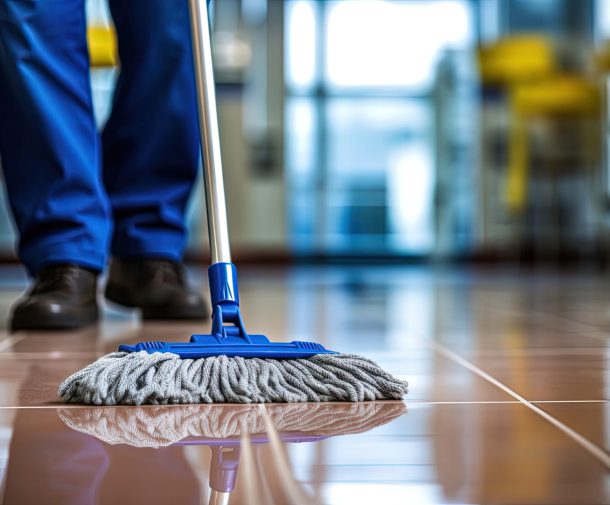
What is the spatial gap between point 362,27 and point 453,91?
3.34 feet

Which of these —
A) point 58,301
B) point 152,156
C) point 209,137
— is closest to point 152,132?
point 152,156

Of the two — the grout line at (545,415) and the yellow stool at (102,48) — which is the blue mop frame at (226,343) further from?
the yellow stool at (102,48)

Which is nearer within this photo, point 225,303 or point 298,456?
point 298,456

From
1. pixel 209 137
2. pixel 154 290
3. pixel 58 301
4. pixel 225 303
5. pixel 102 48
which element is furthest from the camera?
pixel 102 48

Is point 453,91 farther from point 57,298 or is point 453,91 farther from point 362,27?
point 57,298

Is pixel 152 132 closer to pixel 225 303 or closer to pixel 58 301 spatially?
pixel 58 301

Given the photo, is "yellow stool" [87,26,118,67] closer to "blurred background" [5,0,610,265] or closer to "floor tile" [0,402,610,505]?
"blurred background" [5,0,610,265]

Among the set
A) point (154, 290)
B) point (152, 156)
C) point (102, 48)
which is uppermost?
point (102, 48)

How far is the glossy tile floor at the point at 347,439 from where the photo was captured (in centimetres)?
42

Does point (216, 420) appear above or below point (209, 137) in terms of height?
below

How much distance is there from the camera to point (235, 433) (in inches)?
21.0

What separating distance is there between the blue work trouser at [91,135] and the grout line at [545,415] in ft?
1.58

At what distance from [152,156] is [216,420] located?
78 cm

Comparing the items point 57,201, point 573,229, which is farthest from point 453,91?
point 57,201
